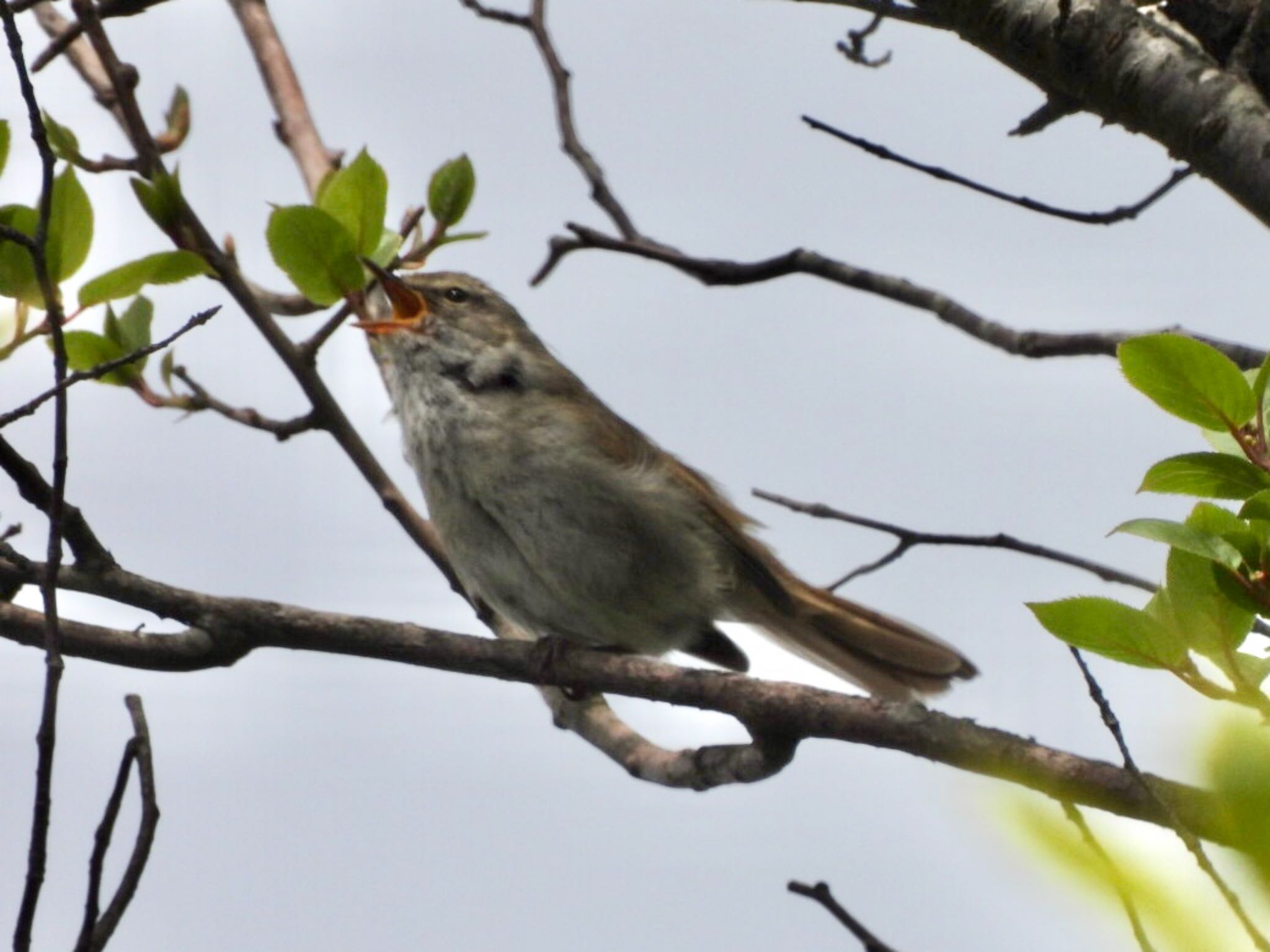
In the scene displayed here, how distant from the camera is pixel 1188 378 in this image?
188 centimetres

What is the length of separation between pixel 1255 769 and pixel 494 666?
2.19 m

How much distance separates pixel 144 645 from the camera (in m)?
2.78

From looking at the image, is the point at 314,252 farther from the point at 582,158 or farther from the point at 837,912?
the point at 837,912

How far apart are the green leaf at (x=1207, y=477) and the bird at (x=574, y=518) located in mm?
2478

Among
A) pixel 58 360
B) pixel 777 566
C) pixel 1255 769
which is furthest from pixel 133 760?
pixel 777 566

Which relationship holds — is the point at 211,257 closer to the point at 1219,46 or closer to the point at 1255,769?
the point at 1219,46

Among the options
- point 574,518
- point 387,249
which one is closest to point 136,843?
point 387,249

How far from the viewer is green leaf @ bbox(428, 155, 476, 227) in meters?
3.59

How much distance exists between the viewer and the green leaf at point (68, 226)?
9.27 ft

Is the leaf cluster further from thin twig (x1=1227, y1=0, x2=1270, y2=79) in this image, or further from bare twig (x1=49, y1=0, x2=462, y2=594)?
bare twig (x1=49, y1=0, x2=462, y2=594)

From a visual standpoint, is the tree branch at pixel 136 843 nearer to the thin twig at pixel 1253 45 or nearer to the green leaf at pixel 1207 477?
the green leaf at pixel 1207 477

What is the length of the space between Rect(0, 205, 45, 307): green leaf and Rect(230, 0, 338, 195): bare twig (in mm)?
1885

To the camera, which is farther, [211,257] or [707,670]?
[211,257]

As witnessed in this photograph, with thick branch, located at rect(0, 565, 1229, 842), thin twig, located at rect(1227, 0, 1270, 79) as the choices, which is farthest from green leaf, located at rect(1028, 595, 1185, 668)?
thin twig, located at rect(1227, 0, 1270, 79)
